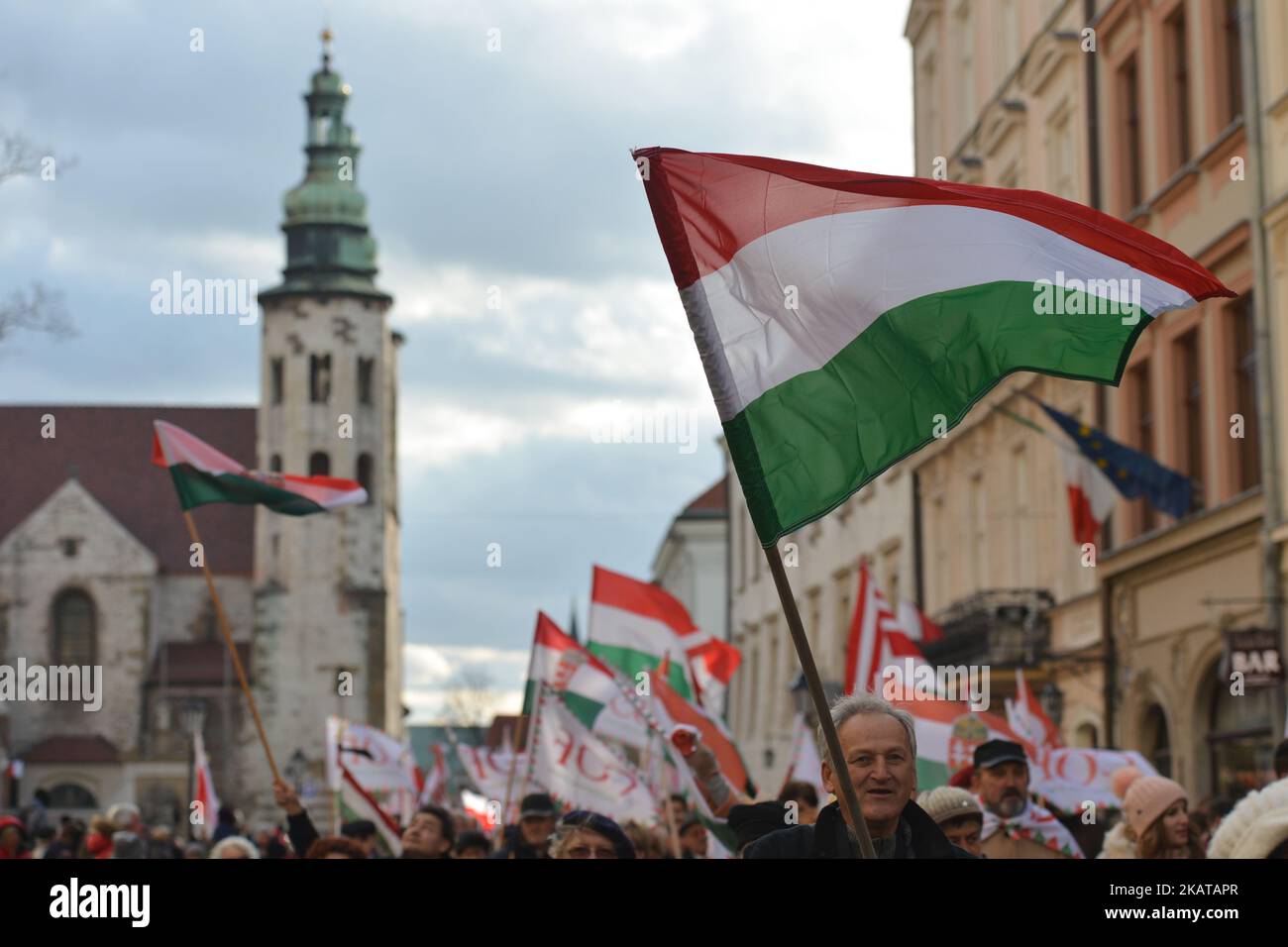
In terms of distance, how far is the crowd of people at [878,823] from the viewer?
436 cm

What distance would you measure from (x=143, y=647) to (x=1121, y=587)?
6318cm

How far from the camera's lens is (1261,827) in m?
4.10

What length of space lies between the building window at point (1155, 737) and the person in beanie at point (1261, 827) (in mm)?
19985

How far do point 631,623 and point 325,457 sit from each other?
67.6 m

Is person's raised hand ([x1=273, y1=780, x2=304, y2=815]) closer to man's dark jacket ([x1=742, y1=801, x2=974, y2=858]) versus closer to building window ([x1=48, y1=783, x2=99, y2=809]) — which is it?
man's dark jacket ([x1=742, y1=801, x2=974, y2=858])

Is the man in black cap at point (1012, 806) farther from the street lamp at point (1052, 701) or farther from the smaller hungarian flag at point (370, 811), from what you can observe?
the street lamp at point (1052, 701)

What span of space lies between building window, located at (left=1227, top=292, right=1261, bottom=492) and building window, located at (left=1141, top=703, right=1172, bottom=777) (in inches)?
157

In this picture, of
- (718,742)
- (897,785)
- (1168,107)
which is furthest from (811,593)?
(897,785)

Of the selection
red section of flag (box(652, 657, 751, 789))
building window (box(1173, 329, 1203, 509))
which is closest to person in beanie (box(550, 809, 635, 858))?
red section of flag (box(652, 657, 751, 789))

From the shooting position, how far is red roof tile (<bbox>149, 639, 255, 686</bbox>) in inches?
3255

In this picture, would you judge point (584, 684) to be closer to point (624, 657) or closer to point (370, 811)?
point (624, 657)

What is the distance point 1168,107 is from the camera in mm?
23391

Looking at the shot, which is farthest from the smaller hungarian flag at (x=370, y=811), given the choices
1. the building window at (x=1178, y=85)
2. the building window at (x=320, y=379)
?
the building window at (x=320, y=379)
